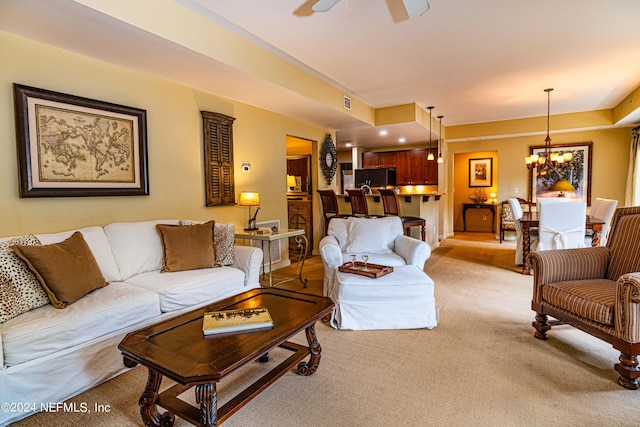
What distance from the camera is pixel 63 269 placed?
215cm

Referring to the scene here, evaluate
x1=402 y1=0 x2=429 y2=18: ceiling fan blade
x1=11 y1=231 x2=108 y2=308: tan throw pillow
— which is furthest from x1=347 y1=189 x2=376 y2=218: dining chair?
x1=11 y1=231 x2=108 y2=308: tan throw pillow

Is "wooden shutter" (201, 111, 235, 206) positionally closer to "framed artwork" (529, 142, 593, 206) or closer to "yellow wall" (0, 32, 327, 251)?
"yellow wall" (0, 32, 327, 251)

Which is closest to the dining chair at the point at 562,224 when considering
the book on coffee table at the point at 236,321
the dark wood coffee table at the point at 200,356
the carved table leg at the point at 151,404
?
the dark wood coffee table at the point at 200,356

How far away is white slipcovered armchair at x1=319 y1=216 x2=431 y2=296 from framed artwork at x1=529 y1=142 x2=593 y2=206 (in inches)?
191

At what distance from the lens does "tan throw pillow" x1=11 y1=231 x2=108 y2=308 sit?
2.07 m

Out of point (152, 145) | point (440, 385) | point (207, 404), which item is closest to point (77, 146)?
point (152, 145)

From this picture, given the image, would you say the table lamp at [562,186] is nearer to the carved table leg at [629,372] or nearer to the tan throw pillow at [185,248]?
the carved table leg at [629,372]

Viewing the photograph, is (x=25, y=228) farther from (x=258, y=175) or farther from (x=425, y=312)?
(x=425, y=312)

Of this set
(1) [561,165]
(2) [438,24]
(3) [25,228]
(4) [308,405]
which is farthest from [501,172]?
(3) [25,228]

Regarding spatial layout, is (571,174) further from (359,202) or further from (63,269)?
(63,269)

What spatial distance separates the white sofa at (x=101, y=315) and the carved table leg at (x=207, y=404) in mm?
1049

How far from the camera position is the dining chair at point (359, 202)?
534cm

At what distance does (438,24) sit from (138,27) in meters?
2.34

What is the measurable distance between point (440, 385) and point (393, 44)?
2933mm
